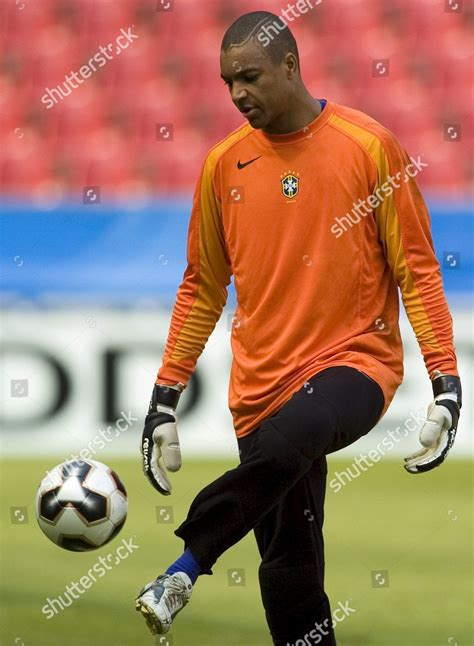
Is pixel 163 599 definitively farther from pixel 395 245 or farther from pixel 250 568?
pixel 250 568

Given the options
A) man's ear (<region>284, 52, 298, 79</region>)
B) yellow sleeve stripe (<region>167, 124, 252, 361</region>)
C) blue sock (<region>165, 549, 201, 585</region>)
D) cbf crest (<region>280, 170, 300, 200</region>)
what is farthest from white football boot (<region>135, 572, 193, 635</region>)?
man's ear (<region>284, 52, 298, 79</region>)

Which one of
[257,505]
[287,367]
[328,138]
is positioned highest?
[328,138]

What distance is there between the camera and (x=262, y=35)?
8.87 ft

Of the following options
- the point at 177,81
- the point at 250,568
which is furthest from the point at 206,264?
the point at 177,81

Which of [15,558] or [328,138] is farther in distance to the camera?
[15,558]

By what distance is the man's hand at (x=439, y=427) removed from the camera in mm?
2595

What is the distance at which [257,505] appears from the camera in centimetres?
245

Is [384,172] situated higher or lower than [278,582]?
higher

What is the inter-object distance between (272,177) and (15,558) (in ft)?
7.16

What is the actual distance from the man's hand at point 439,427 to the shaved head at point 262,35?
782 mm

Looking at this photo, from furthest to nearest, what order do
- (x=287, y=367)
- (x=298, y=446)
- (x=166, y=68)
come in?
1. (x=166, y=68)
2. (x=287, y=367)
3. (x=298, y=446)

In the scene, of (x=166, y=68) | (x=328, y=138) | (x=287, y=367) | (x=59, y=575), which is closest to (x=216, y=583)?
(x=59, y=575)

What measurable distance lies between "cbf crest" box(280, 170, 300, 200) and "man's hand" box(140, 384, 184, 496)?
1.81 feet

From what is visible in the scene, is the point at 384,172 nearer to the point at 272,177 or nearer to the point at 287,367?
the point at 272,177
